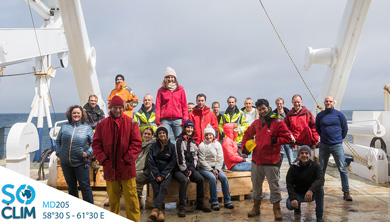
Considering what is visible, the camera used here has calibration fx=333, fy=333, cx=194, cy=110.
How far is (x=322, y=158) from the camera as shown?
5.56 m

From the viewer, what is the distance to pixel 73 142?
4426mm

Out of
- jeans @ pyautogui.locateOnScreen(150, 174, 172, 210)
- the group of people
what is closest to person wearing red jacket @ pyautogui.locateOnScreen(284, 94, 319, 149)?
the group of people

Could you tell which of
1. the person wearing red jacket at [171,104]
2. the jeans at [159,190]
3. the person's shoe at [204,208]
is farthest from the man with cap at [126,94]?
the person's shoe at [204,208]

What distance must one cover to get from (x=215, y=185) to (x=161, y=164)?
89 cm

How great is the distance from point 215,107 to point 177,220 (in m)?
2.69

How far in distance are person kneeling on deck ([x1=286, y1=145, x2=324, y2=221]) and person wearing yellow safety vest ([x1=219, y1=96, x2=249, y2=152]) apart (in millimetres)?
1792

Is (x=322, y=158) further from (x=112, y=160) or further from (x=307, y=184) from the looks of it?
(x=112, y=160)

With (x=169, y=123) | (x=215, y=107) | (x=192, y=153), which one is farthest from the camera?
(x=215, y=107)

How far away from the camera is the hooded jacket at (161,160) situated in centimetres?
468

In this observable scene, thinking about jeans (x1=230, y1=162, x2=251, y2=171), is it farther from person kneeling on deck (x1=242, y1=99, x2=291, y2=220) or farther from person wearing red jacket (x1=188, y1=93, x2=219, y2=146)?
person kneeling on deck (x1=242, y1=99, x2=291, y2=220)

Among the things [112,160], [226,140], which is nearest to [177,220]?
[112,160]

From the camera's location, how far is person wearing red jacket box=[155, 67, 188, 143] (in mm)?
5387

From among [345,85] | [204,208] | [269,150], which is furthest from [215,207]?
[345,85]

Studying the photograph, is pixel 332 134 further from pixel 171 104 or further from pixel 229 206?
pixel 171 104
